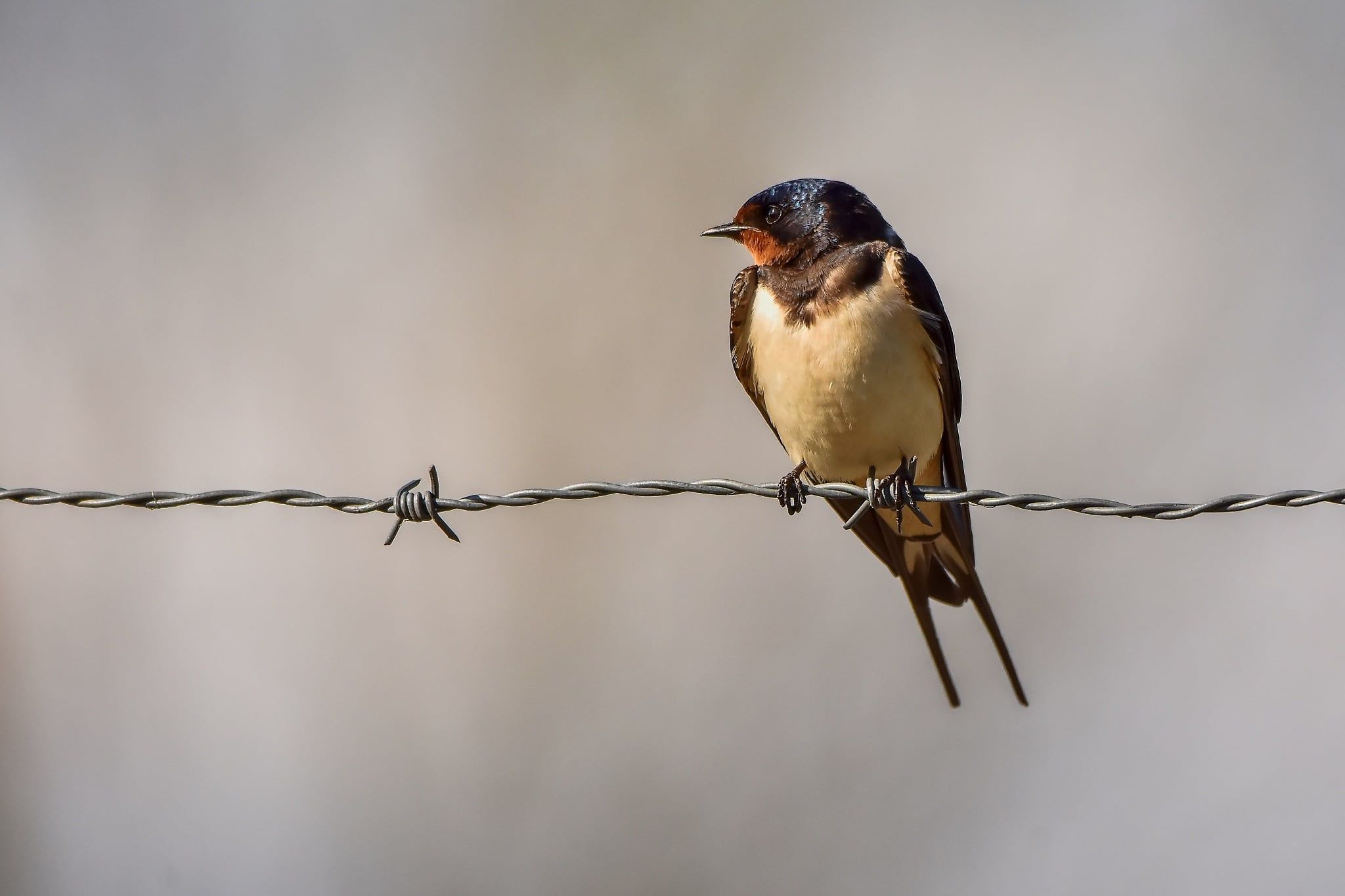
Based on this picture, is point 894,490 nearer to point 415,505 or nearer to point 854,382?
point 854,382

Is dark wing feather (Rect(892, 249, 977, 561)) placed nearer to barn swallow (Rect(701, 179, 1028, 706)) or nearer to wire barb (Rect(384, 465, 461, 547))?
barn swallow (Rect(701, 179, 1028, 706))

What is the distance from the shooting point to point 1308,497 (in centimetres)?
182

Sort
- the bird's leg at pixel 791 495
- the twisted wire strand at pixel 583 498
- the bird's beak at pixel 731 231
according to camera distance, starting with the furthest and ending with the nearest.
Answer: the bird's beak at pixel 731 231 → the bird's leg at pixel 791 495 → the twisted wire strand at pixel 583 498

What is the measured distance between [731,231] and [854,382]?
73cm

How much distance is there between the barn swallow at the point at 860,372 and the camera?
275cm

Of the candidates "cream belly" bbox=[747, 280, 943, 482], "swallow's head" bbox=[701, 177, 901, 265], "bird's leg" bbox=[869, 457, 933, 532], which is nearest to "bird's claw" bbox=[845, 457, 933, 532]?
"bird's leg" bbox=[869, 457, 933, 532]

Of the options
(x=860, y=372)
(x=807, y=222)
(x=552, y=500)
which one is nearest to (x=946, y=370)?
(x=860, y=372)

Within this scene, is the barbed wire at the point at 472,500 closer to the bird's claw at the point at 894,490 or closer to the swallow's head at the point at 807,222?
the bird's claw at the point at 894,490

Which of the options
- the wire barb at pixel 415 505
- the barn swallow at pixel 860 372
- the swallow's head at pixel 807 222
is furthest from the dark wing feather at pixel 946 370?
the wire barb at pixel 415 505

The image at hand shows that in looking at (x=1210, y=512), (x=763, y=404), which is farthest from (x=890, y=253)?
(x=1210, y=512)

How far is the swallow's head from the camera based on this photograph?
304 cm

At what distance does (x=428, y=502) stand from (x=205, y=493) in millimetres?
404

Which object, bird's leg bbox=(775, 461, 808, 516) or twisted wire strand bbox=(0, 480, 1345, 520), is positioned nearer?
twisted wire strand bbox=(0, 480, 1345, 520)

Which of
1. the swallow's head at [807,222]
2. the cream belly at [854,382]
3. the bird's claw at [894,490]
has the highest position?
the swallow's head at [807,222]
